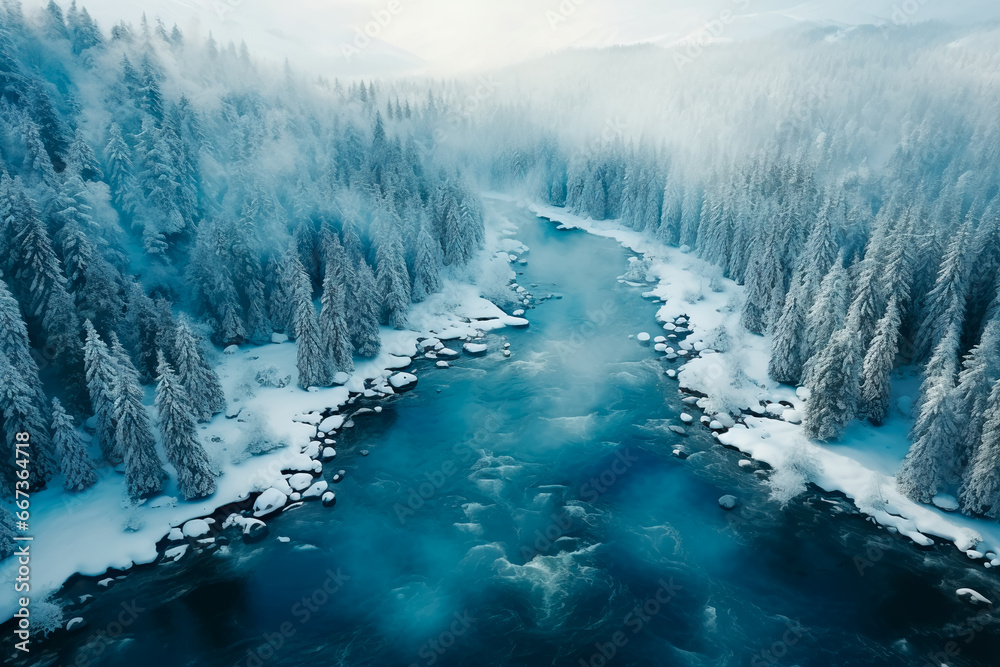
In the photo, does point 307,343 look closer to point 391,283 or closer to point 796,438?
point 391,283

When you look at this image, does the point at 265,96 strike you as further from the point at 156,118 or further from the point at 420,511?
the point at 420,511

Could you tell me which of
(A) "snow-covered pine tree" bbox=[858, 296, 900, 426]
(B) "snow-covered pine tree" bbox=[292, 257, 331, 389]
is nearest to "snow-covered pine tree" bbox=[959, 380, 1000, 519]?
(A) "snow-covered pine tree" bbox=[858, 296, 900, 426]

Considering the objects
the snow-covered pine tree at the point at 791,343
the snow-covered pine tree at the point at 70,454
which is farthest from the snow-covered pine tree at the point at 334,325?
the snow-covered pine tree at the point at 791,343

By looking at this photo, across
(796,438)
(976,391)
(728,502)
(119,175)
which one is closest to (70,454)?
(119,175)

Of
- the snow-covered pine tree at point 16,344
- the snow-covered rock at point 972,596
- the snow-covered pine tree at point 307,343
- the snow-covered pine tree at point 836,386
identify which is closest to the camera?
the snow-covered rock at point 972,596

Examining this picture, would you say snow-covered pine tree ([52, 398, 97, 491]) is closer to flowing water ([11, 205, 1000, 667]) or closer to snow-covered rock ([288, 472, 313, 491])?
flowing water ([11, 205, 1000, 667])

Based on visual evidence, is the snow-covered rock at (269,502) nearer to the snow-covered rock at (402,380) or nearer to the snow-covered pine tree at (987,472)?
the snow-covered rock at (402,380)
